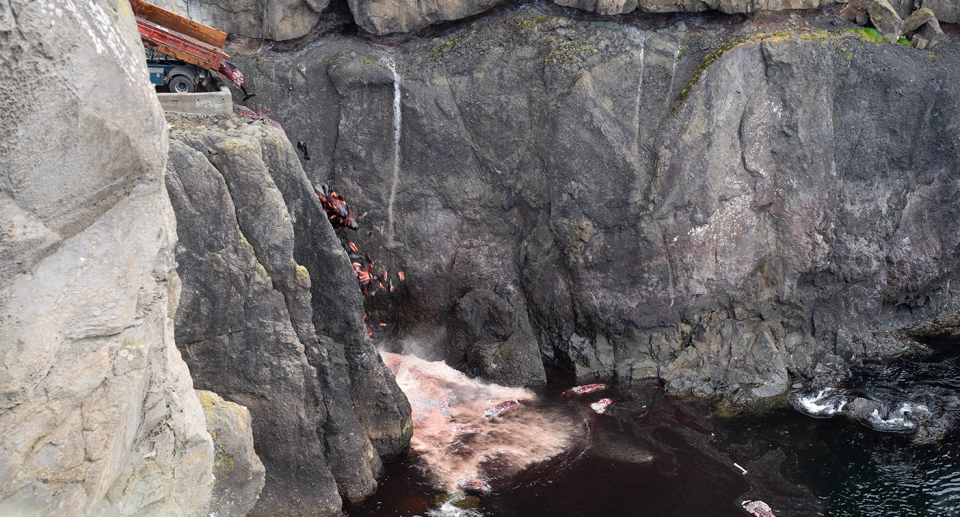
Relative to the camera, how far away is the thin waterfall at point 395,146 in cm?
1769

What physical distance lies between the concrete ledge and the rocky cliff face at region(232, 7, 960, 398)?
5734mm

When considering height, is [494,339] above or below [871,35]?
below

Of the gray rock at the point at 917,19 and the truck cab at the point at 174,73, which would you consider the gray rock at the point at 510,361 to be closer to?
the truck cab at the point at 174,73

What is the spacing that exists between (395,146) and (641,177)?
6067mm

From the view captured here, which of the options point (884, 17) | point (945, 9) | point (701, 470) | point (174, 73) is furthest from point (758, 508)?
point (945, 9)

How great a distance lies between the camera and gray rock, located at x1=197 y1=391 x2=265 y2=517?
9188 millimetres

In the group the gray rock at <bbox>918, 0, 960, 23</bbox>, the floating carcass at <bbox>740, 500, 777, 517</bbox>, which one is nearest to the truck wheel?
the floating carcass at <bbox>740, 500, 777, 517</bbox>

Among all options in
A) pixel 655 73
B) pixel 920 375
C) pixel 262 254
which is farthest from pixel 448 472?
pixel 920 375

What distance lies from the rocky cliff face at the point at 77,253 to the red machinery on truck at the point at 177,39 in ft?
24.6

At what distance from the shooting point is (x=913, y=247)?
19.0 m

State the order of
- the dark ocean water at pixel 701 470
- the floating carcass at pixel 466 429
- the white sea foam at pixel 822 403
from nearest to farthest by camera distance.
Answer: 1. the dark ocean water at pixel 701 470
2. the floating carcass at pixel 466 429
3. the white sea foam at pixel 822 403

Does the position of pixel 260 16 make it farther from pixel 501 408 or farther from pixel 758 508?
pixel 758 508

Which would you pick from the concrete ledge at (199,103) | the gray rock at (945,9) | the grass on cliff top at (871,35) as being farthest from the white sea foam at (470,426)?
the gray rock at (945,9)

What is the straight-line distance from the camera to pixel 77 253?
563 centimetres
